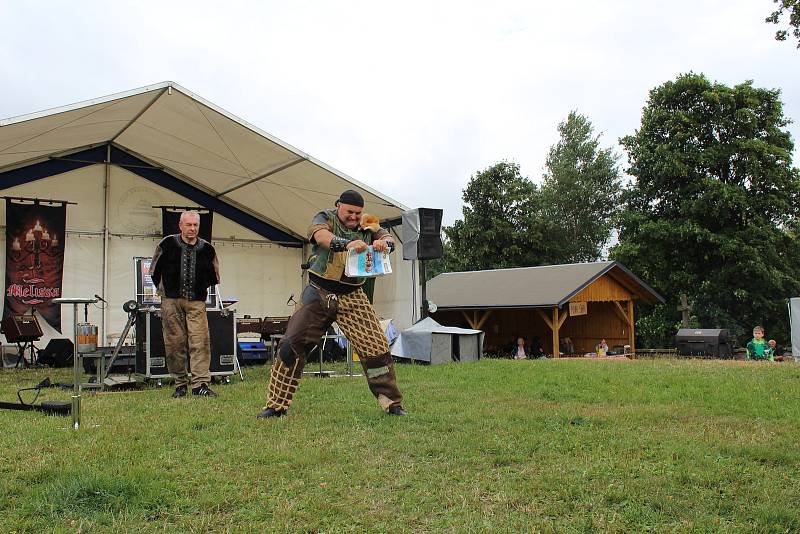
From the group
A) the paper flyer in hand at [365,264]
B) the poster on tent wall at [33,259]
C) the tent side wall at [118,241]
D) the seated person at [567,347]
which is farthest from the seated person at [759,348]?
the poster on tent wall at [33,259]

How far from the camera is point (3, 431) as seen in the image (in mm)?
4508

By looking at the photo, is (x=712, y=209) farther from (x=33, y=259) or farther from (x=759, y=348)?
(x=33, y=259)

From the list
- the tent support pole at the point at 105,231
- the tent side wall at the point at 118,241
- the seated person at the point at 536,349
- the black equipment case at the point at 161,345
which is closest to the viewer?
the black equipment case at the point at 161,345

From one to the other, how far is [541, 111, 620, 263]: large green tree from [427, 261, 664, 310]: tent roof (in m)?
16.3

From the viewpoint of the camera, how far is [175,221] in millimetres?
13883

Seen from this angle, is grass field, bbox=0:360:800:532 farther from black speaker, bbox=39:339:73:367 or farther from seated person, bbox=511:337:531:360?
seated person, bbox=511:337:531:360

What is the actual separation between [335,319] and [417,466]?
1.92m

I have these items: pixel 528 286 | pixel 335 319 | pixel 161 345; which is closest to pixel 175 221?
pixel 161 345

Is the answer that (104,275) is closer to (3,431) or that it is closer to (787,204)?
(3,431)

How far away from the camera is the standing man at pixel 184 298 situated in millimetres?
6750

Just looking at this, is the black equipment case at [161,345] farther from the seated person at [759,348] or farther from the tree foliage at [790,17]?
the seated person at [759,348]

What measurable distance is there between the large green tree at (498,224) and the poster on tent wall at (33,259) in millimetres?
27762

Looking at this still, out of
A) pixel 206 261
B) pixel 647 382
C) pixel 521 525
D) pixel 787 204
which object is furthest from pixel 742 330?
pixel 521 525

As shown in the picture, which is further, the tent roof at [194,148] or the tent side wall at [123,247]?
the tent side wall at [123,247]
